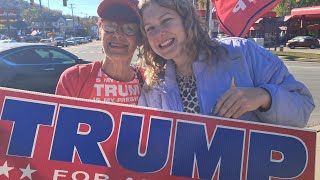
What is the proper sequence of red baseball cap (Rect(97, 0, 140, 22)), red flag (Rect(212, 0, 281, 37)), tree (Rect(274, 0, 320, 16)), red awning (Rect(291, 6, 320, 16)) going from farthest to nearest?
1. tree (Rect(274, 0, 320, 16))
2. red awning (Rect(291, 6, 320, 16))
3. red flag (Rect(212, 0, 281, 37))
4. red baseball cap (Rect(97, 0, 140, 22))

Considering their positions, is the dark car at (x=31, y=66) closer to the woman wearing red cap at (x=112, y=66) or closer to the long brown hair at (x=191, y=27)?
the woman wearing red cap at (x=112, y=66)

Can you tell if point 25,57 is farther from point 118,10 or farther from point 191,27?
point 191,27

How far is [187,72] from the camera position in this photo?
1913mm

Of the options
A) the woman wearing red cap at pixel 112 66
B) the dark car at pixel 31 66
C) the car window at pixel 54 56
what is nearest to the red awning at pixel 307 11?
the car window at pixel 54 56

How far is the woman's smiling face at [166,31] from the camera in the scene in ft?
5.97

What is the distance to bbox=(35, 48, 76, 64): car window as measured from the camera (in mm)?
8117

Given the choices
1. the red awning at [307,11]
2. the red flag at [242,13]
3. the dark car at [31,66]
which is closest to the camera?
the red flag at [242,13]

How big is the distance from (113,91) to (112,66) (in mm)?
149

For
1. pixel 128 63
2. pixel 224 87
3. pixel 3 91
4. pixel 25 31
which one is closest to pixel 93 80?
pixel 128 63

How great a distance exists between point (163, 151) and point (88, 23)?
144 meters

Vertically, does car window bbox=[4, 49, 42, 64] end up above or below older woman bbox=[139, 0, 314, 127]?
below

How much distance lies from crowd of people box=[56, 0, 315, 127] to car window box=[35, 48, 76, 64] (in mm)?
6308

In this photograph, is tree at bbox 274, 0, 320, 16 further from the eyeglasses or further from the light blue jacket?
the light blue jacket

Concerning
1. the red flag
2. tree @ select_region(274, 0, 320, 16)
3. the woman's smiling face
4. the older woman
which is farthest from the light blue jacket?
tree @ select_region(274, 0, 320, 16)
